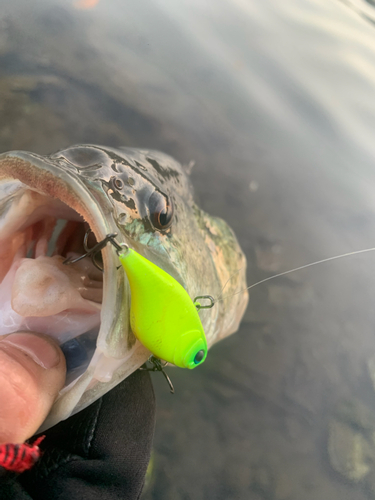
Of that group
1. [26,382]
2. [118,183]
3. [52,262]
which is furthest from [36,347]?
[118,183]

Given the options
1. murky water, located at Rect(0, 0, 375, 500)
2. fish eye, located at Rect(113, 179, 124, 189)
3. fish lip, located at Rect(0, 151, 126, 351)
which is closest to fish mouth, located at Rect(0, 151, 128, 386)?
fish lip, located at Rect(0, 151, 126, 351)

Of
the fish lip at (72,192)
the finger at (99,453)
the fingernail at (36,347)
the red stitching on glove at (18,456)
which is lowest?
the finger at (99,453)

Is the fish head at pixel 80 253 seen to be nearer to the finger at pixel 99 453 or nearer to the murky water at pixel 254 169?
the finger at pixel 99 453

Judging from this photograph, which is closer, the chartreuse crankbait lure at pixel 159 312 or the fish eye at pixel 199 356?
the chartreuse crankbait lure at pixel 159 312

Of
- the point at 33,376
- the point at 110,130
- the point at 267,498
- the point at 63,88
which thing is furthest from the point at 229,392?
the point at 63,88

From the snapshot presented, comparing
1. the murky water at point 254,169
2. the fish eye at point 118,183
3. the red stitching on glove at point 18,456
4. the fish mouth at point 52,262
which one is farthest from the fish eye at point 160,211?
the murky water at point 254,169

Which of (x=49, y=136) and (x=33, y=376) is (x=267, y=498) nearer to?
(x=33, y=376)

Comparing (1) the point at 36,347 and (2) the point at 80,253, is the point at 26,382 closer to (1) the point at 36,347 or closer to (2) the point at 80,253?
(1) the point at 36,347

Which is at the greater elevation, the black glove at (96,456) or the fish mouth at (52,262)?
the fish mouth at (52,262)
